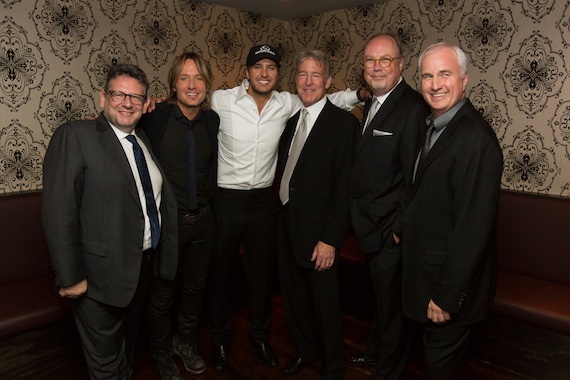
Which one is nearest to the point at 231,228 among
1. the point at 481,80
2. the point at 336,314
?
the point at 336,314

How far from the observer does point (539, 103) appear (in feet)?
9.26

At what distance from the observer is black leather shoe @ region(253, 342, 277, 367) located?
8.14 ft

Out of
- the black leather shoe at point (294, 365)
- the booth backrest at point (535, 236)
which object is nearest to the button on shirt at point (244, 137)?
the black leather shoe at point (294, 365)

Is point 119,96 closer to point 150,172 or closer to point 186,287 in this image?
point 150,172

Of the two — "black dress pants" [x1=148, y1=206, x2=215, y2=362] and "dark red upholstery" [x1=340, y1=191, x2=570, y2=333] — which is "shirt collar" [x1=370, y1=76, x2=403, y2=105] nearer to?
"black dress pants" [x1=148, y1=206, x2=215, y2=362]

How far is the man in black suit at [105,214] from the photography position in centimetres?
160

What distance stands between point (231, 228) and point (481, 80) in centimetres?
220

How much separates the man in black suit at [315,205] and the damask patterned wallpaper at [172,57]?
5.06ft

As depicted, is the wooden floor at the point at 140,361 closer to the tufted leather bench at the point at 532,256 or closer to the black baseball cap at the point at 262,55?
the tufted leather bench at the point at 532,256

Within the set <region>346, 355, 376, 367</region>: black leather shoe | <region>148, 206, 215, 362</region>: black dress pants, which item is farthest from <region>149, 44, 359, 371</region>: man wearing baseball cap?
<region>346, 355, 376, 367</region>: black leather shoe

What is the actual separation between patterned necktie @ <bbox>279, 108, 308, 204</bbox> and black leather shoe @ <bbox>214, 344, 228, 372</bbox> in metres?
1.00

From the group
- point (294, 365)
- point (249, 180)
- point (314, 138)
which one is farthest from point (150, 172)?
point (294, 365)

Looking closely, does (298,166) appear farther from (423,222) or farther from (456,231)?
(456,231)

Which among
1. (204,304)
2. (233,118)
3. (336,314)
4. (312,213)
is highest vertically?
(233,118)
